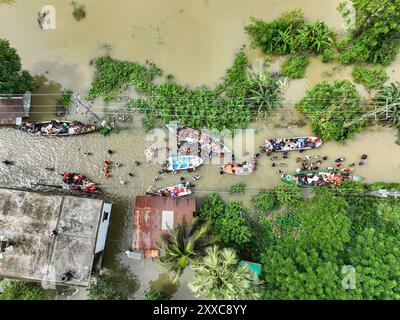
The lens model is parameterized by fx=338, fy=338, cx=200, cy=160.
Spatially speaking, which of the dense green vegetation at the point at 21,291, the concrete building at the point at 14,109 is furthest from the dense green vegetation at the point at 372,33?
the dense green vegetation at the point at 21,291

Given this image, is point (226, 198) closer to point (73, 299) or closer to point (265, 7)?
point (73, 299)

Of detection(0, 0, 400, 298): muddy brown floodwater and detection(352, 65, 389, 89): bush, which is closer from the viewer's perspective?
detection(0, 0, 400, 298): muddy brown floodwater

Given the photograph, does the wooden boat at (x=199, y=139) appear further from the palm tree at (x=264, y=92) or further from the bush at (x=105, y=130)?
the bush at (x=105, y=130)

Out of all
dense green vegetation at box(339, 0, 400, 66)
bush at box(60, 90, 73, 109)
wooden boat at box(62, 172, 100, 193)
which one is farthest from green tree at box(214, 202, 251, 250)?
dense green vegetation at box(339, 0, 400, 66)

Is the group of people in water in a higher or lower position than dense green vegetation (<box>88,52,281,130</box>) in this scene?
lower

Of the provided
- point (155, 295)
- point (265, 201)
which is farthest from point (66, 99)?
point (265, 201)

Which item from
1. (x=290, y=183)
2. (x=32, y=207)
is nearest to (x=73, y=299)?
(x=32, y=207)

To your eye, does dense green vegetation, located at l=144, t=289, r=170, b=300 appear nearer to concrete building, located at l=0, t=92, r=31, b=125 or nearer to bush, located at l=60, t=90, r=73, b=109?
bush, located at l=60, t=90, r=73, b=109
